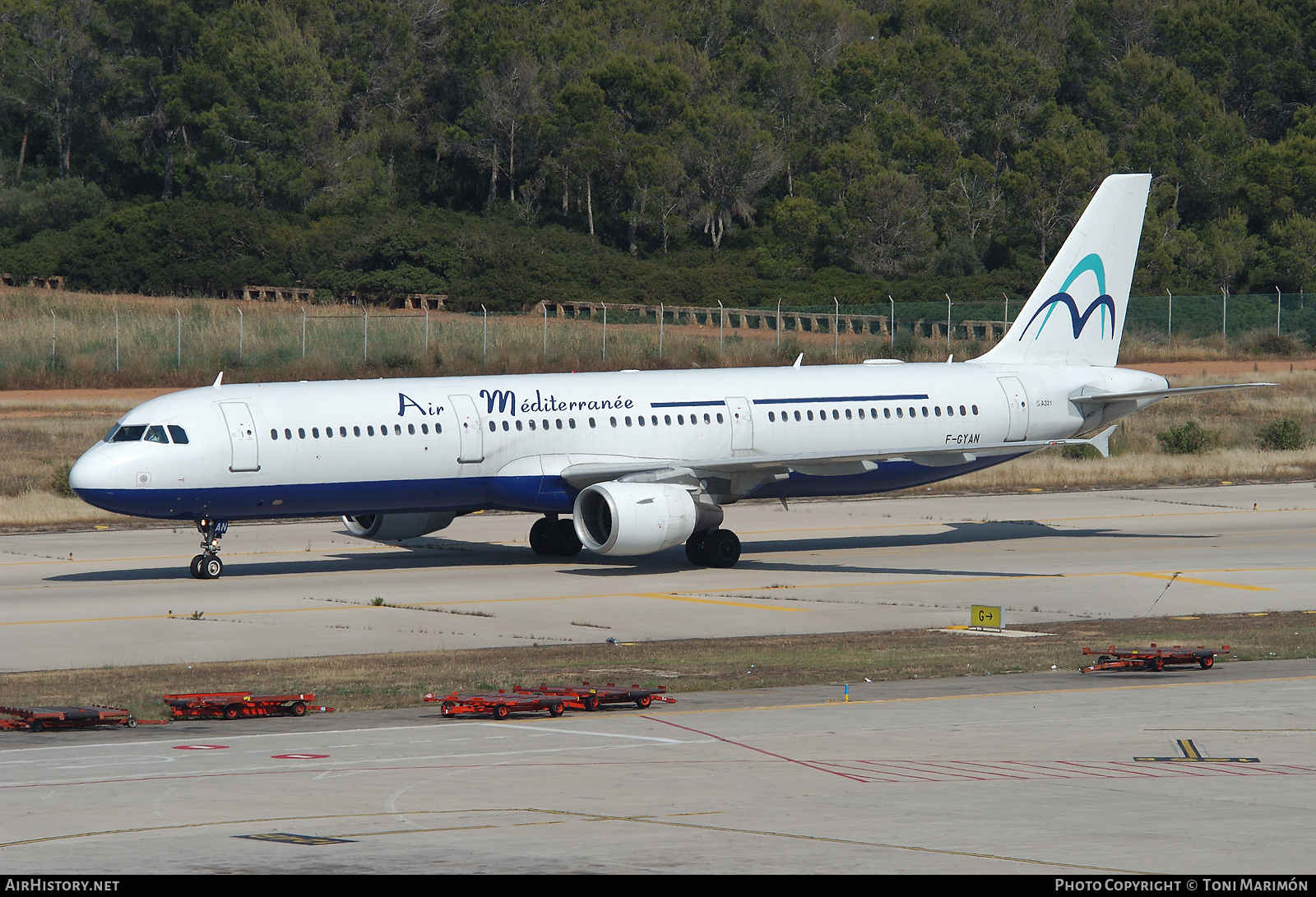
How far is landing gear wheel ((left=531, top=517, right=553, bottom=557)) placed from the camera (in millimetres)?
38031

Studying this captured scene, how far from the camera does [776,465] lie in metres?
36.1

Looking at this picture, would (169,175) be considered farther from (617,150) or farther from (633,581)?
(633,581)

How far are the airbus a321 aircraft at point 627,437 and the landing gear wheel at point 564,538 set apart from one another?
0.12ft

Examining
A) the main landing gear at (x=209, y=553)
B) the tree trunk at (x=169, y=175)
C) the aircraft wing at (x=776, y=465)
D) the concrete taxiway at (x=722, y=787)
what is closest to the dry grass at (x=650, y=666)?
the concrete taxiway at (x=722, y=787)

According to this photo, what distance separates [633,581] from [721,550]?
2.50m

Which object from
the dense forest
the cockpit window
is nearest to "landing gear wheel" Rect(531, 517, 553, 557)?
the cockpit window

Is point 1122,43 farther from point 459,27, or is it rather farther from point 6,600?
point 6,600

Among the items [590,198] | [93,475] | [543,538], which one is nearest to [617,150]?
[590,198]

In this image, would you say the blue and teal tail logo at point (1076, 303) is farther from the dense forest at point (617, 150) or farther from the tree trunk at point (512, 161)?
the tree trunk at point (512, 161)

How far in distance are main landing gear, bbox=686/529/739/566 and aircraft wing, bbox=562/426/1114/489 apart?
1.33 metres

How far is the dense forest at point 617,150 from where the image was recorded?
11150 cm

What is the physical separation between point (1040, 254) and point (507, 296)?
37.2 meters

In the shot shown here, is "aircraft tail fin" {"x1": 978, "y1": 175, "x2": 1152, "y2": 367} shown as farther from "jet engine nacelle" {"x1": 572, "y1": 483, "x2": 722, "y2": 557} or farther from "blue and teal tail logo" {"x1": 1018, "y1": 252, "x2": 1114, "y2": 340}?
"jet engine nacelle" {"x1": 572, "y1": 483, "x2": 722, "y2": 557}

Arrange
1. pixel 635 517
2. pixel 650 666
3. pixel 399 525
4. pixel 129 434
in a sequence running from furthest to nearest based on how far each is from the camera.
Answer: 1. pixel 399 525
2. pixel 635 517
3. pixel 129 434
4. pixel 650 666
